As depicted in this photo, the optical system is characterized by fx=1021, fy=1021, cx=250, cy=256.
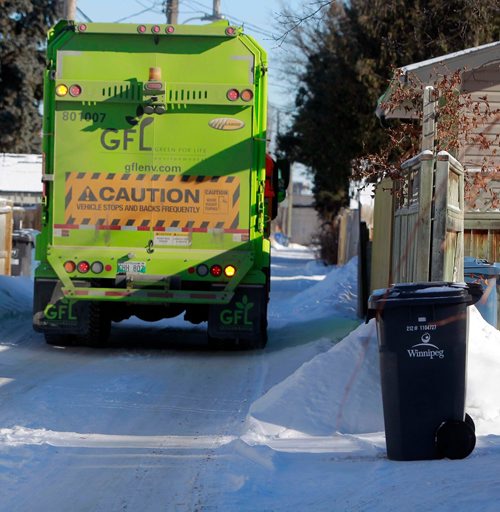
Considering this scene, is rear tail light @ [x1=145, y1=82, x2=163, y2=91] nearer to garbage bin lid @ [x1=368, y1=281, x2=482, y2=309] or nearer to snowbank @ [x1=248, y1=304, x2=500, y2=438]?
snowbank @ [x1=248, y1=304, x2=500, y2=438]

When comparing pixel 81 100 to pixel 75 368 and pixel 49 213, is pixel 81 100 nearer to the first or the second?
pixel 49 213

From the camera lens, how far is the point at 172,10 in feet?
85.8

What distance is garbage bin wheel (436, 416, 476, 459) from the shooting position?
630cm

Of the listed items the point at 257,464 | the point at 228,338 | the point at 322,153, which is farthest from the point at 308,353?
the point at 322,153

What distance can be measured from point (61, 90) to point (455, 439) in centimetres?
756

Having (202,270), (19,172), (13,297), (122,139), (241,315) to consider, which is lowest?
(13,297)

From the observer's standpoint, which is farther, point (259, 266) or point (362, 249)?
point (362, 249)

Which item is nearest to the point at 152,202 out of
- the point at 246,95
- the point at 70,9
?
the point at 246,95

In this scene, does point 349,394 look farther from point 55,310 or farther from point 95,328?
point 95,328

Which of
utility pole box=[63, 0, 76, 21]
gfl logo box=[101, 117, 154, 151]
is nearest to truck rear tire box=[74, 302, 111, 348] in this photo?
gfl logo box=[101, 117, 154, 151]

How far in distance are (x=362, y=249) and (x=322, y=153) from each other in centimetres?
1764

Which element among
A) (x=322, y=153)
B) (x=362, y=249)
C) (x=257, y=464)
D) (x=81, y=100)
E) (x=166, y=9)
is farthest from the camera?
(x=322, y=153)

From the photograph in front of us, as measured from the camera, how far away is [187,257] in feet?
40.2

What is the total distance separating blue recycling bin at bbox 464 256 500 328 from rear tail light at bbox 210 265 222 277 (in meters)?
3.10
